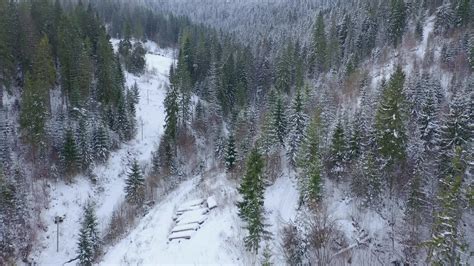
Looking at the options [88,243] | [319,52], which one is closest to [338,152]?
[88,243]

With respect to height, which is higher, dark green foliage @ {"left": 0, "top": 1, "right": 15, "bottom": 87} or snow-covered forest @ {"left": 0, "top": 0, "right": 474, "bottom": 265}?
dark green foliage @ {"left": 0, "top": 1, "right": 15, "bottom": 87}

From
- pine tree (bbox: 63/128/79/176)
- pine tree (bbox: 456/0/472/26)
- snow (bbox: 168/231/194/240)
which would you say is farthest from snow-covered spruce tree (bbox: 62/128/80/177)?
pine tree (bbox: 456/0/472/26)

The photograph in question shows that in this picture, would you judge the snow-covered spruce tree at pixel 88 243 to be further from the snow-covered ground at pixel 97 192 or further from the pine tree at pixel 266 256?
the pine tree at pixel 266 256

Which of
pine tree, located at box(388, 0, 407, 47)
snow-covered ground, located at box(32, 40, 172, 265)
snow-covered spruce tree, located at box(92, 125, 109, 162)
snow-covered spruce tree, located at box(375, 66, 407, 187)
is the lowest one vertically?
snow-covered ground, located at box(32, 40, 172, 265)

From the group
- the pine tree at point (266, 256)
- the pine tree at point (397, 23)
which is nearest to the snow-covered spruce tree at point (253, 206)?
the pine tree at point (266, 256)

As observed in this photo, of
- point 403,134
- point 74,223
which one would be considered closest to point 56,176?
point 74,223

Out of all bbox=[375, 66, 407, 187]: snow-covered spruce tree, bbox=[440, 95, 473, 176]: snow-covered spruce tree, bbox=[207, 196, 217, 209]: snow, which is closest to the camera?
bbox=[440, 95, 473, 176]: snow-covered spruce tree

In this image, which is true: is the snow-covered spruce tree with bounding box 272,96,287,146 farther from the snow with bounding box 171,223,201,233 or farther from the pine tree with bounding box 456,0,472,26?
the pine tree with bounding box 456,0,472,26
